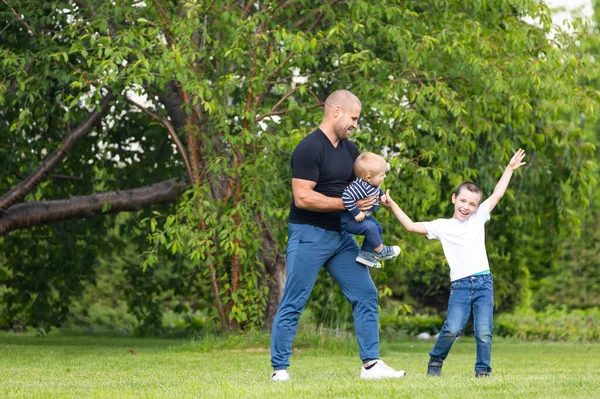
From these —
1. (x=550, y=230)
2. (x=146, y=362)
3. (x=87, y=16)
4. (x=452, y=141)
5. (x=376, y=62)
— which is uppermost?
(x=87, y=16)

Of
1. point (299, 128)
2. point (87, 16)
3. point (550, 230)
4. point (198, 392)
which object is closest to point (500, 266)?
point (550, 230)

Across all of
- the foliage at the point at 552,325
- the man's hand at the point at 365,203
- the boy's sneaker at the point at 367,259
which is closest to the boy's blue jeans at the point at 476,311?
the boy's sneaker at the point at 367,259

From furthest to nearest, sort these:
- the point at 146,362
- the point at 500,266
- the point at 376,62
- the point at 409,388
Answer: the point at 500,266 < the point at 376,62 < the point at 146,362 < the point at 409,388

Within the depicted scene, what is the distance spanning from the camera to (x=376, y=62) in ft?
38.3

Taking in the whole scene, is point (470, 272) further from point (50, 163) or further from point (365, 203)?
point (50, 163)

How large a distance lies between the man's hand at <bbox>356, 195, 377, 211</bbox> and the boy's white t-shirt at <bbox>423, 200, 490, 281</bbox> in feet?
2.45

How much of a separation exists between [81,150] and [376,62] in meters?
6.13

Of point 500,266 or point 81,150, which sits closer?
point 81,150

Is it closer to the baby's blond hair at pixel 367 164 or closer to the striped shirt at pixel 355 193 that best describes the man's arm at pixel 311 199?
the striped shirt at pixel 355 193

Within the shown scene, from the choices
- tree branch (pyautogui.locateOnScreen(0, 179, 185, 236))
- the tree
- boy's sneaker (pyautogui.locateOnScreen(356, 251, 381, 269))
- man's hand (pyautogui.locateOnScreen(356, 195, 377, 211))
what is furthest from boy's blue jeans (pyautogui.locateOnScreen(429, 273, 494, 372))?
tree branch (pyautogui.locateOnScreen(0, 179, 185, 236))

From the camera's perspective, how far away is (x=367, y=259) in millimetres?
7312

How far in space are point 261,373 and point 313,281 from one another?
188 cm

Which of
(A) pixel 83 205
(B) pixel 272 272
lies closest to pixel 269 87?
(B) pixel 272 272

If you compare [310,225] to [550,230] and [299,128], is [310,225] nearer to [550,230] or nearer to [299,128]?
[299,128]
